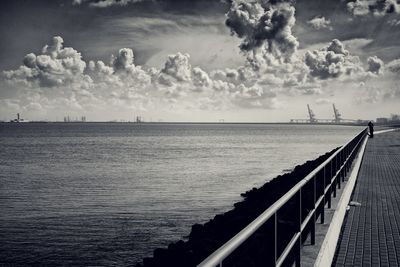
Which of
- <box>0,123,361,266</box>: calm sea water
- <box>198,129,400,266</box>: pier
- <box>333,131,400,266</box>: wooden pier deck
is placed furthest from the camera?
<box>0,123,361,266</box>: calm sea water

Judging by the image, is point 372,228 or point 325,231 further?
point 372,228

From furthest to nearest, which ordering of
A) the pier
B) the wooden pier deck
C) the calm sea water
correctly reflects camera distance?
the calm sea water, the wooden pier deck, the pier

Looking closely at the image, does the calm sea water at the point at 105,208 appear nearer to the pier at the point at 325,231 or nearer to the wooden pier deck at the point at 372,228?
the pier at the point at 325,231

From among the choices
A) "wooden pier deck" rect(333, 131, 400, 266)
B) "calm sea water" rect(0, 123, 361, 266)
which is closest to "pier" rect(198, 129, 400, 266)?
"wooden pier deck" rect(333, 131, 400, 266)

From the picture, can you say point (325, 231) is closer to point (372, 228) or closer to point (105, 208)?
point (372, 228)

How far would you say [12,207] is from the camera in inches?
872

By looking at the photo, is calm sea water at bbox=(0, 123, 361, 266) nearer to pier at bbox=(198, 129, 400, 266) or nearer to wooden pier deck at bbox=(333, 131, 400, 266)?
pier at bbox=(198, 129, 400, 266)

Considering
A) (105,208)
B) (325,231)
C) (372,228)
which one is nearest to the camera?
(325,231)

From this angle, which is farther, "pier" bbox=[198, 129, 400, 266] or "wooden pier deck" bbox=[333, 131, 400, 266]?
"wooden pier deck" bbox=[333, 131, 400, 266]

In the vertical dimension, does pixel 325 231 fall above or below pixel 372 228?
above

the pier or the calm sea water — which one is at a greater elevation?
the pier

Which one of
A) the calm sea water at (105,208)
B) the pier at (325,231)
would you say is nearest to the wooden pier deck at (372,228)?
the pier at (325,231)

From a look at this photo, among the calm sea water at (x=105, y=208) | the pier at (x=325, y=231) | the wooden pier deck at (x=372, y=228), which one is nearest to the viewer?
the pier at (x=325, y=231)

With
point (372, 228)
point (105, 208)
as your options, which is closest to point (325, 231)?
point (372, 228)
